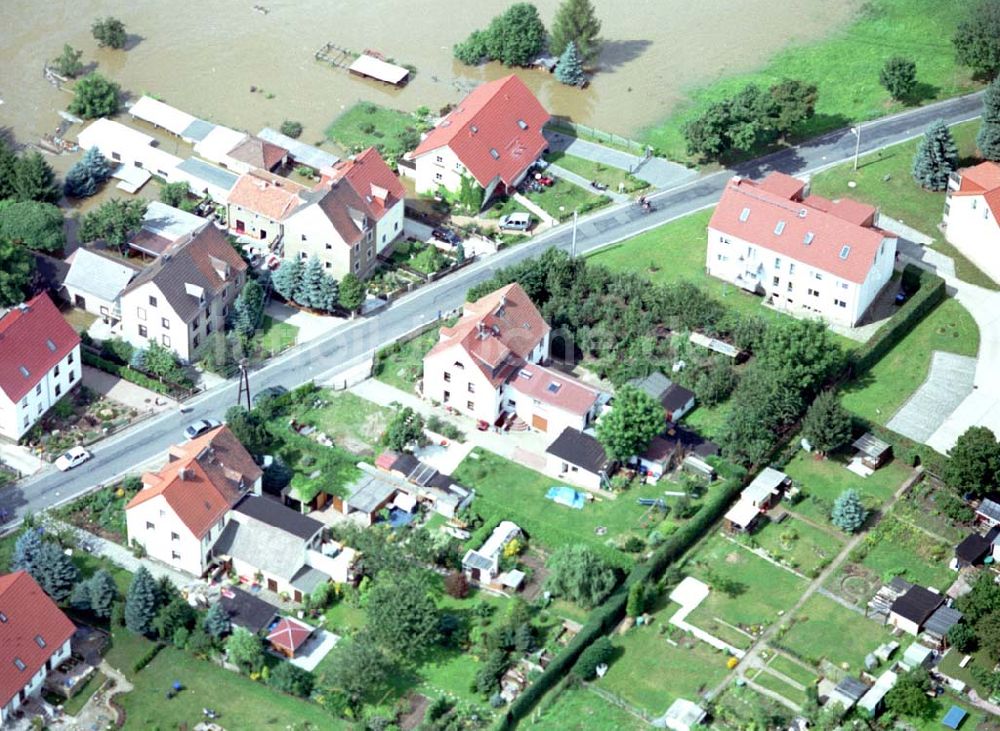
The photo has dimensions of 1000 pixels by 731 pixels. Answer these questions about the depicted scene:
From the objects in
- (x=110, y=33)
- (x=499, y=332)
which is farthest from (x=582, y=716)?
(x=110, y=33)

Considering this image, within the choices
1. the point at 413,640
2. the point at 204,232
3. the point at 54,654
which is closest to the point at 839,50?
the point at 204,232

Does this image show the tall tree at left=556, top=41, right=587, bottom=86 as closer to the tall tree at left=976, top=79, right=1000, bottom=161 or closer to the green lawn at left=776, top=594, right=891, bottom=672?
the tall tree at left=976, top=79, right=1000, bottom=161

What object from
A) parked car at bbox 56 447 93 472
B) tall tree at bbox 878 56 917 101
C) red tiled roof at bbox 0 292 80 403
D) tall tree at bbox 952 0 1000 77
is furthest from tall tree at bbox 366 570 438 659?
tall tree at bbox 952 0 1000 77

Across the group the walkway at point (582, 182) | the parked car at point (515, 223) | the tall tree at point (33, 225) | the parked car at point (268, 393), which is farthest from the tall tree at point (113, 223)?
the walkway at point (582, 182)

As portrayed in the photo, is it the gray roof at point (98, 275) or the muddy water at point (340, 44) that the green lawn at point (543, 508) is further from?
the muddy water at point (340, 44)

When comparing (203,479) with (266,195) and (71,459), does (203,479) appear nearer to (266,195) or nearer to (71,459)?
(71,459)
